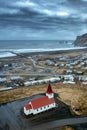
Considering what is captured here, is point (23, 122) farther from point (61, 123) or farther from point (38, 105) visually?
point (61, 123)

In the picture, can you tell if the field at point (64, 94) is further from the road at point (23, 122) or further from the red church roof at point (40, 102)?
the red church roof at point (40, 102)

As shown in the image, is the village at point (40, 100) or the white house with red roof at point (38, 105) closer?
the village at point (40, 100)

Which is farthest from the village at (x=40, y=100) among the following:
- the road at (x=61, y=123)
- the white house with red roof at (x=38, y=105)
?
the road at (x=61, y=123)

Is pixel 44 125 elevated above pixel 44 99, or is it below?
below

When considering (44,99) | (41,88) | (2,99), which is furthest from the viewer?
(41,88)

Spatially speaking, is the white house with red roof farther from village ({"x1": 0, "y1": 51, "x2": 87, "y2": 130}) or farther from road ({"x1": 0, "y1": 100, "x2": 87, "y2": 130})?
road ({"x1": 0, "y1": 100, "x2": 87, "y2": 130})

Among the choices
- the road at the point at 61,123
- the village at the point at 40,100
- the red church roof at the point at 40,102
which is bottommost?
the road at the point at 61,123

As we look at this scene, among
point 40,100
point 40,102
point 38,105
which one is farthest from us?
point 40,100

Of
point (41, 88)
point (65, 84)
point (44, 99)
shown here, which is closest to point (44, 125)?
point (44, 99)

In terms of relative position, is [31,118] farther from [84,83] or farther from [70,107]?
[84,83]

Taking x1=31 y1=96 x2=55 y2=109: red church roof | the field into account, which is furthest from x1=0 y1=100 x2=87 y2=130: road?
the field

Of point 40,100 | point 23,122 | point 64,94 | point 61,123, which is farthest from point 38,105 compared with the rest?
point 64,94
